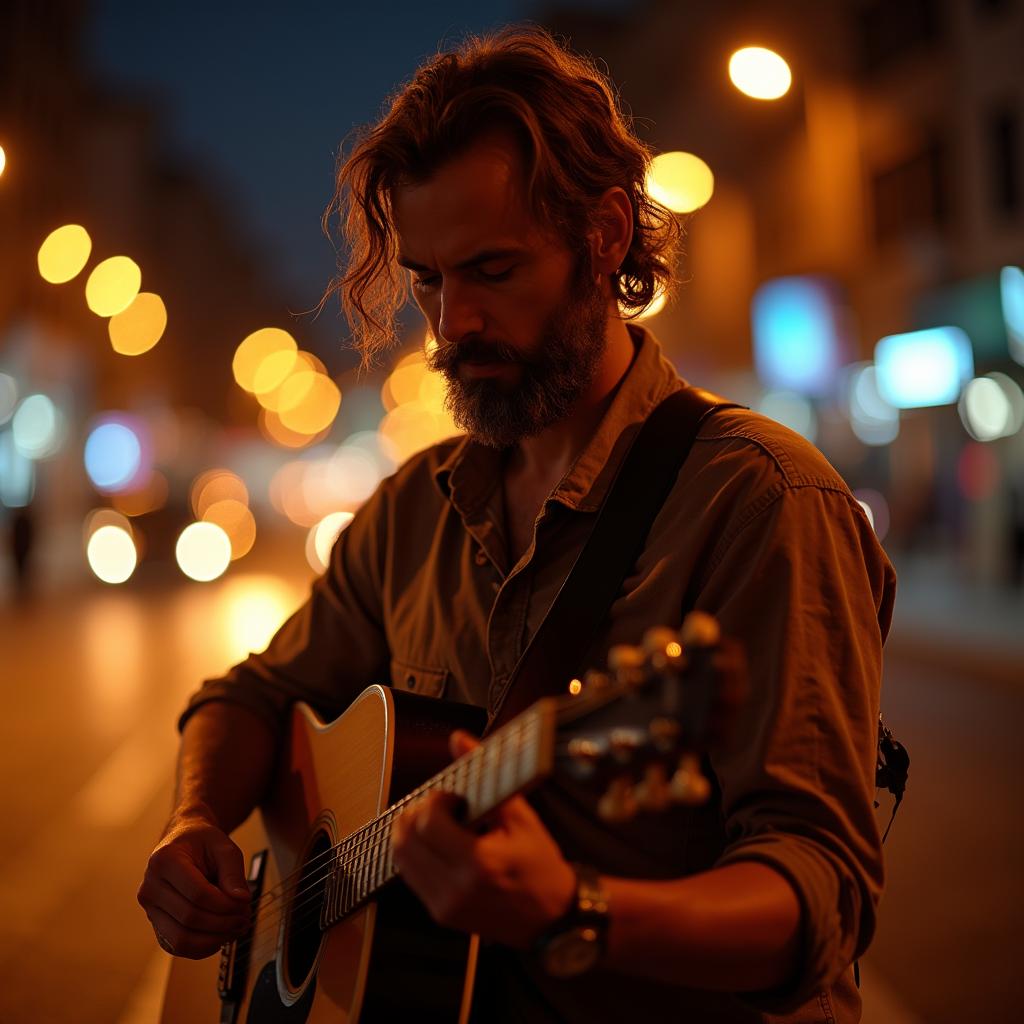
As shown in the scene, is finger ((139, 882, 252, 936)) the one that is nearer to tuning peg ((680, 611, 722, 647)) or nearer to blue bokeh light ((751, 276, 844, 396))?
tuning peg ((680, 611, 722, 647))

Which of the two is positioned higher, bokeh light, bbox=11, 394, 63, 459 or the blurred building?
the blurred building

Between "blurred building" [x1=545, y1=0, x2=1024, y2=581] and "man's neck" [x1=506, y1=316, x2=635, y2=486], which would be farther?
"blurred building" [x1=545, y1=0, x2=1024, y2=581]

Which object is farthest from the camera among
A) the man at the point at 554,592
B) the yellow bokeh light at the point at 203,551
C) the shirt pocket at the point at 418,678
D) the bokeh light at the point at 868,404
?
the bokeh light at the point at 868,404

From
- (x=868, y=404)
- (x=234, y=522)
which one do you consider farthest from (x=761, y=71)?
(x=234, y=522)

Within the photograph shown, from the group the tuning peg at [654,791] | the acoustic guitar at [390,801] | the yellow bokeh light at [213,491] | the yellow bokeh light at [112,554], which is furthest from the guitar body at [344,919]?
the yellow bokeh light at [213,491]

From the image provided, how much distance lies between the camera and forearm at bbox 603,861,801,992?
171 cm

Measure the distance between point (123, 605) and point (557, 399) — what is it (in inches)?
723

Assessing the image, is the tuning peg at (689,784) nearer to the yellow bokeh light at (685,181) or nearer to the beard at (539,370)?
the beard at (539,370)

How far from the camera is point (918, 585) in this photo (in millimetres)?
22719

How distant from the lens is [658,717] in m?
1.53

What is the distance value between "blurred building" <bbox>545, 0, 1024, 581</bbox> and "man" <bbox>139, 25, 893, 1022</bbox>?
56.9ft

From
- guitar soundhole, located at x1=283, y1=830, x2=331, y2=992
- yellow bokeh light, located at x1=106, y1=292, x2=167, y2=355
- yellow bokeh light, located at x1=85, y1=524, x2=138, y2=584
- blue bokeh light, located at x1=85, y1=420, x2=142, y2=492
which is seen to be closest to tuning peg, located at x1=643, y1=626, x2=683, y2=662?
guitar soundhole, located at x1=283, y1=830, x2=331, y2=992

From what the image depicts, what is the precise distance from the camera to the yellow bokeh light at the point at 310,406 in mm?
72562

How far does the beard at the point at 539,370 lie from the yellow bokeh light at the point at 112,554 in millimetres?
22836
